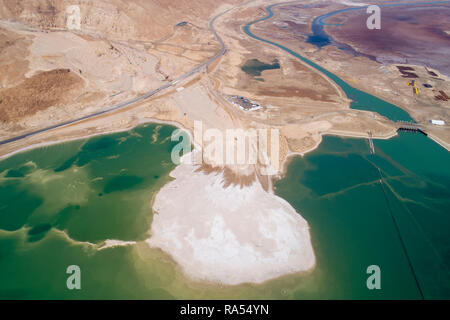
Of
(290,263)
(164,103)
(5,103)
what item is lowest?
(290,263)

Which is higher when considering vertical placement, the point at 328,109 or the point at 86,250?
the point at 328,109

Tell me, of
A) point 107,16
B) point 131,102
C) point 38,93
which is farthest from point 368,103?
point 107,16

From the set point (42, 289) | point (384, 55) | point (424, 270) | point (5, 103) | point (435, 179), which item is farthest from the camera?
point (384, 55)

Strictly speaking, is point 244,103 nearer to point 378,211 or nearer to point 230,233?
point 378,211

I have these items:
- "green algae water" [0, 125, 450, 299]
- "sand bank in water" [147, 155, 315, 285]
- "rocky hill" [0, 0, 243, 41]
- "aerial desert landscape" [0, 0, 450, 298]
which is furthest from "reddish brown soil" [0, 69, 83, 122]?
"sand bank in water" [147, 155, 315, 285]

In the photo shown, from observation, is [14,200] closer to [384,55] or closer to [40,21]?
[40,21]

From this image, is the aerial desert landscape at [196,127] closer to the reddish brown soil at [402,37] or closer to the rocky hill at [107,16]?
the rocky hill at [107,16]

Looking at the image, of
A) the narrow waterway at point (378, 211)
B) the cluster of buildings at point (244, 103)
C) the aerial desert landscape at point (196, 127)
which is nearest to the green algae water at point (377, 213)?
the narrow waterway at point (378, 211)

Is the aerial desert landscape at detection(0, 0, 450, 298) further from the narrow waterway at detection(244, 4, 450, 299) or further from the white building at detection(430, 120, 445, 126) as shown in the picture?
the white building at detection(430, 120, 445, 126)
